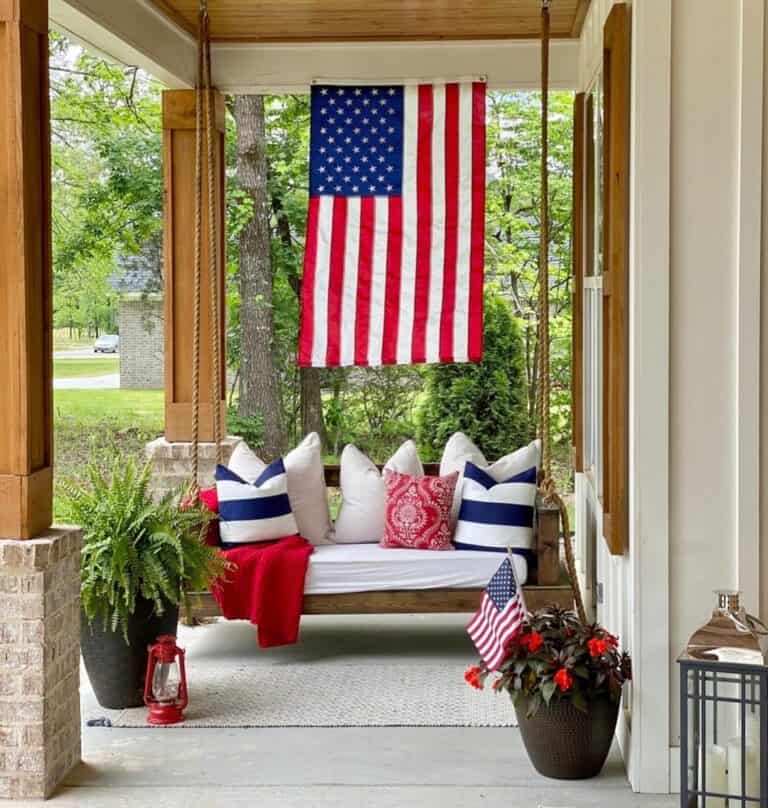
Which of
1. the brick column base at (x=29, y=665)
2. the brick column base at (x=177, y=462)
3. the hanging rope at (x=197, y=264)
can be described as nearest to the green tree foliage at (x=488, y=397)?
the brick column base at (x=177, y=462)

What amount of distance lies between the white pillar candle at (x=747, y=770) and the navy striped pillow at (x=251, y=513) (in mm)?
2998

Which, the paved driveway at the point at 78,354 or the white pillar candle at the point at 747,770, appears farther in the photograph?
the paved driveway at the point at 78,354

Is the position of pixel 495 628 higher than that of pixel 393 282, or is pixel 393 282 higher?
pixel 393 282

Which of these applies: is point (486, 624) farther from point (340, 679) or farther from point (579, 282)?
point (579, 282)

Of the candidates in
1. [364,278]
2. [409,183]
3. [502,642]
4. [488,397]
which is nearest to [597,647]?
[502,642]

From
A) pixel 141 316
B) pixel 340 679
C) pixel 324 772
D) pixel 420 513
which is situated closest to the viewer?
pixel 324 772

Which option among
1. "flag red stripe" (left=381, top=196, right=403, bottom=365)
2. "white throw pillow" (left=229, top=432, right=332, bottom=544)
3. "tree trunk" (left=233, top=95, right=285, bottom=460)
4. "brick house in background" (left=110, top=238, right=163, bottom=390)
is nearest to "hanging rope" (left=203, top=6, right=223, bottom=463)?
"white throw pillow" (left=229, top=432, right=332, bottom=544)

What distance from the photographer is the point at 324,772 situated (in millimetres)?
4781

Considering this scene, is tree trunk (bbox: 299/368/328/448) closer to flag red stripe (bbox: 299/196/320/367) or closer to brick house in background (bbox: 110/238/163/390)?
→ brick house in background (bbox: 110/238/163/390)

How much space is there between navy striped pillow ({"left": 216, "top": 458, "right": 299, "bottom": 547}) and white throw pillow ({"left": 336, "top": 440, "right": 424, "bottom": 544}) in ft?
1.15

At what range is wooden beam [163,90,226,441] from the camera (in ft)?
25.0

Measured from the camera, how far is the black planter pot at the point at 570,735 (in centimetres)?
456

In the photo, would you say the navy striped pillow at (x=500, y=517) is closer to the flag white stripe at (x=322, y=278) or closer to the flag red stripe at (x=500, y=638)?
the flag red stripe at (x=500, y=638)

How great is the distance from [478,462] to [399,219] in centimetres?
146
